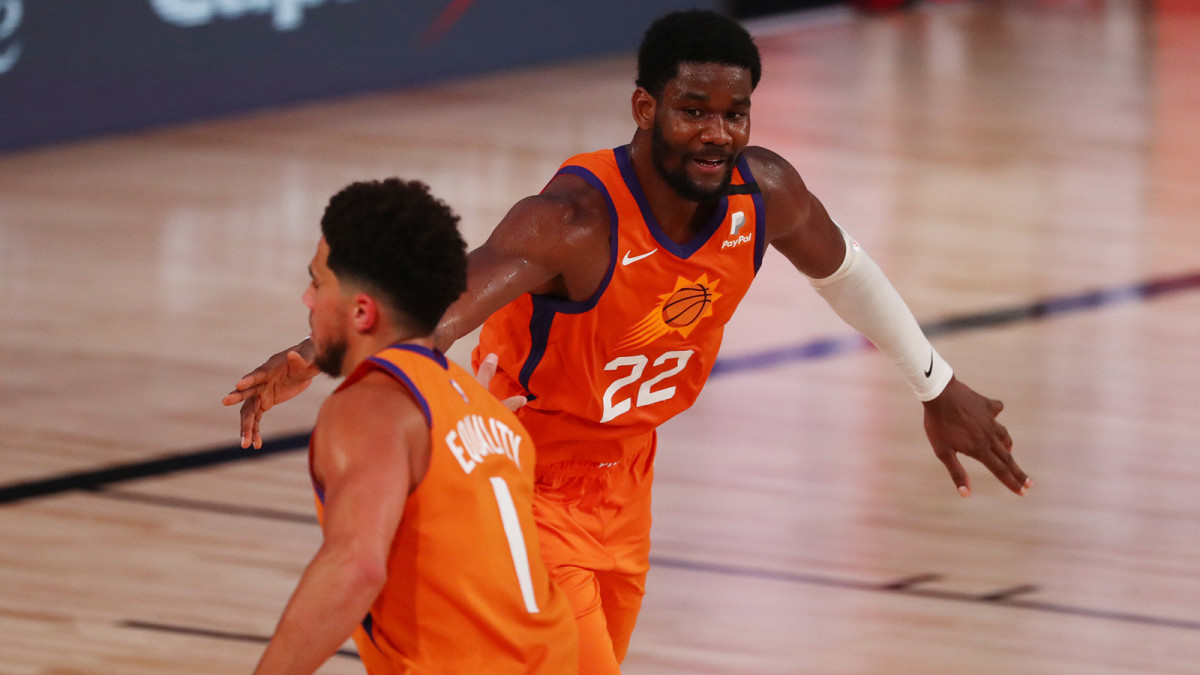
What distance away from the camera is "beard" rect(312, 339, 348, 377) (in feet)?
7.76

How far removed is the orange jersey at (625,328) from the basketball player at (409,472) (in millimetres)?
705

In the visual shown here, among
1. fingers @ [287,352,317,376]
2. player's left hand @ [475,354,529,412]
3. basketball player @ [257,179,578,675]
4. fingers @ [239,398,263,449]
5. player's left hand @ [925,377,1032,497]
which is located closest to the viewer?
basketball player @ [257,179,578,675]

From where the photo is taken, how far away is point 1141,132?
39.7 feet

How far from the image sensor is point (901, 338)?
369 cm

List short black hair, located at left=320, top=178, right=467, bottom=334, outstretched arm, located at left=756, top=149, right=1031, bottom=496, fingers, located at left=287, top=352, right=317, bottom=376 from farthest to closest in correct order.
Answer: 1. outstretched arm, located at left=756, top=149, right=1031, bottom=496
2. fingers, located at left=287, top=352, right=317, bottom=376
3. short black hair, located at left=320, top=178, right=467, bottom=334

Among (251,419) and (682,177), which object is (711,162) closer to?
(682,177)

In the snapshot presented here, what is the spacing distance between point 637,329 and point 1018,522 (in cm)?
259

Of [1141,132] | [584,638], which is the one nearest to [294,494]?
[584,638]

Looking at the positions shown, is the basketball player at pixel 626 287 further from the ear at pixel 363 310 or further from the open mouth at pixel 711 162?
the ear at pixel 363 310

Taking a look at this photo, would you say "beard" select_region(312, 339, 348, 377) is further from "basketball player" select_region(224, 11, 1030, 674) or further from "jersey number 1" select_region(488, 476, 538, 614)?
"basketball player" select_region(224, 11, 1030, 674)

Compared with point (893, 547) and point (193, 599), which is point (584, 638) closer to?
point (193, 599)

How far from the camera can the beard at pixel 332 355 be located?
237 cm

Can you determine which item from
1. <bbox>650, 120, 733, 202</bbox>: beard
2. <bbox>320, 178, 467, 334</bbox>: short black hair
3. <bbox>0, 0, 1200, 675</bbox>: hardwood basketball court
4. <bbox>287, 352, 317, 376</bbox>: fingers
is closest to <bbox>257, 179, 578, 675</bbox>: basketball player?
<bbox>320, 178, 467, 334</bbox>: short black hair

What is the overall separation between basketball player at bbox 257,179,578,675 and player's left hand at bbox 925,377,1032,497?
4.77 feet
